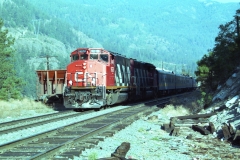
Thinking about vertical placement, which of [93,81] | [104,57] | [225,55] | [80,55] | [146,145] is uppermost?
[225,55]

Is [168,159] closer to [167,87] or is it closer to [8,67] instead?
[167,87]

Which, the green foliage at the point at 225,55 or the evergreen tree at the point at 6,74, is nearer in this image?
the green foliage at the point at 225,55

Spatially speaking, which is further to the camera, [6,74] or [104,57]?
[6,74]

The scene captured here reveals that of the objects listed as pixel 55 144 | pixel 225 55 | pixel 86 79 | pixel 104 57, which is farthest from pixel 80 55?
pixel 55 144

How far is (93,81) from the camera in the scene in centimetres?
2142

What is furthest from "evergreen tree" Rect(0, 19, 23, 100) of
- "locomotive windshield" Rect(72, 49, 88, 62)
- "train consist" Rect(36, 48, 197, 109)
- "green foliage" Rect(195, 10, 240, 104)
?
"locomotive windshield" Rect(72, 49, 88, 62)

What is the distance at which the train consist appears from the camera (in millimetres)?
21031

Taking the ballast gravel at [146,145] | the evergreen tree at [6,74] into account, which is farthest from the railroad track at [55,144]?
the evergreen tree at [6,74]

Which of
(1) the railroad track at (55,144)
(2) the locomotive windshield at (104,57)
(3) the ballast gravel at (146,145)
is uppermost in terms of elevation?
(2) the locomotive windshield at (104,57)

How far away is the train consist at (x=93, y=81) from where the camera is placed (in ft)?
69.0

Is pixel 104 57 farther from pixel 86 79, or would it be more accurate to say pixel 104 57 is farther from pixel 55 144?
pixel 55 144

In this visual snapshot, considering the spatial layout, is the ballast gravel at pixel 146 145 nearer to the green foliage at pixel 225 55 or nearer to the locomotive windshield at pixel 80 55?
the locomotive windshield at pixel 80 55

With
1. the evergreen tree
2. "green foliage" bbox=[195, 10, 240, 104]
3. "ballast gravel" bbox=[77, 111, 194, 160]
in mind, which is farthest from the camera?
the evergreen tree

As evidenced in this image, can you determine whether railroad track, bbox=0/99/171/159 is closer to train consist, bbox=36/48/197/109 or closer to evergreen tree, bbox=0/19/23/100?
train consist, bbox=36/48/197/109
